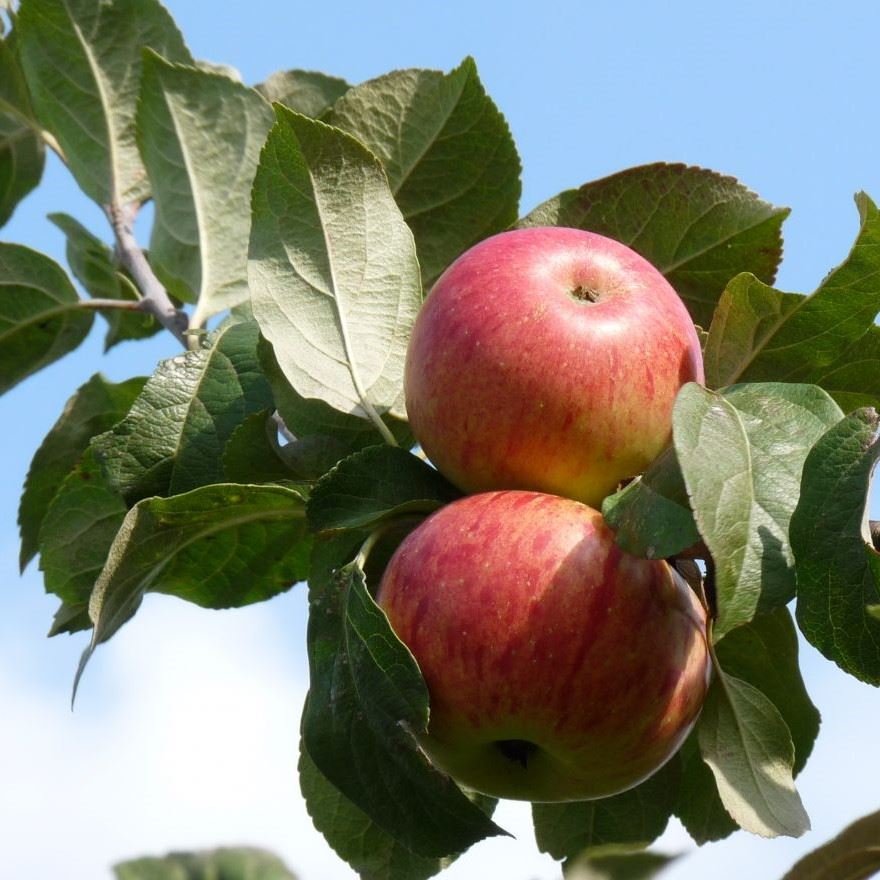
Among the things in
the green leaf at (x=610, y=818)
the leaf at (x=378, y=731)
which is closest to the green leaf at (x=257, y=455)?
the leaf at (x=378, y=731)

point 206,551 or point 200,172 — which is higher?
point 200,172

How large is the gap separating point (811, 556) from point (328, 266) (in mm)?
764

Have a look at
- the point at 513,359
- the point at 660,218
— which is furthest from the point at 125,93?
the point at 513,359

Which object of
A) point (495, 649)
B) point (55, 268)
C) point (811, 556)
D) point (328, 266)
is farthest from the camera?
point (55, 268)

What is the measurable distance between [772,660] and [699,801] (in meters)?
0.22

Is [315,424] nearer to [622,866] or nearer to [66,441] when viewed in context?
[66,441]

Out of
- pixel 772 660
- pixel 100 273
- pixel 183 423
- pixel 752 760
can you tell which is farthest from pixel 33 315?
pixel 752 760

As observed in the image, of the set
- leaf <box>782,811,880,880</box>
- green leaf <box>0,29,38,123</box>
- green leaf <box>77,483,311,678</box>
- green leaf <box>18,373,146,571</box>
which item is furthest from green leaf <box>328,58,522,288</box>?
leaf <box>782,811,880,880</box>

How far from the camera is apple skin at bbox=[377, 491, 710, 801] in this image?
4.49 feet

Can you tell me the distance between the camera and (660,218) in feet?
5.95

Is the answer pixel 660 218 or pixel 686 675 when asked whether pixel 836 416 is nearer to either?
pixel 686 675

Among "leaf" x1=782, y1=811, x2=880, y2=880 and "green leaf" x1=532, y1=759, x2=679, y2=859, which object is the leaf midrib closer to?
"green leaf" x1=532, y1=759, x2=679, y2=859

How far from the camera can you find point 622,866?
70 cm

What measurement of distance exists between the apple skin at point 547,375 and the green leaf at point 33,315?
108cm
